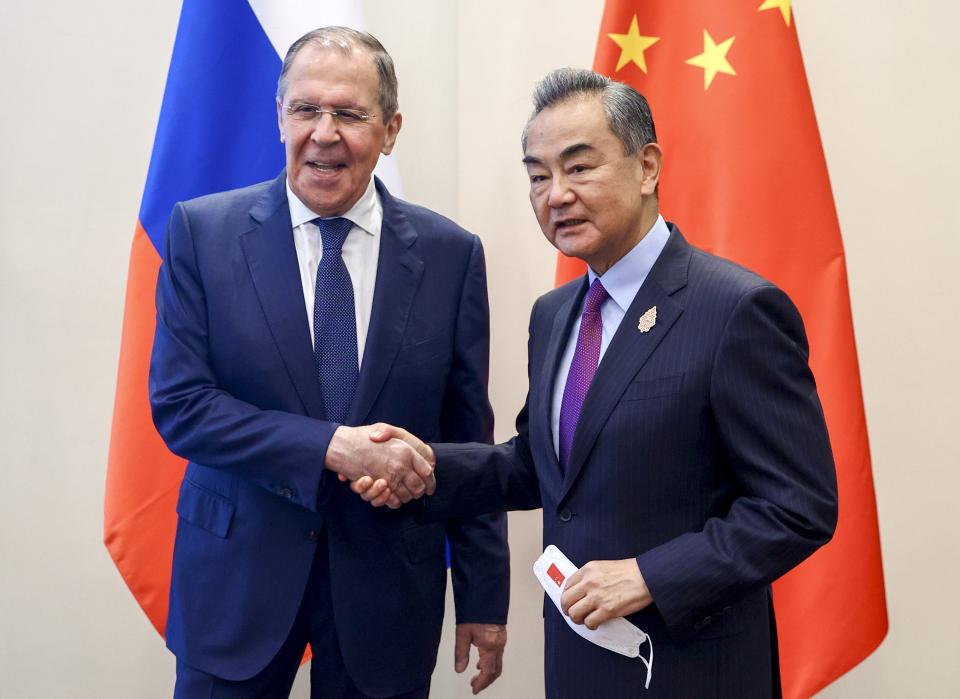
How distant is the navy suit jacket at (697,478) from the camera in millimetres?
1378

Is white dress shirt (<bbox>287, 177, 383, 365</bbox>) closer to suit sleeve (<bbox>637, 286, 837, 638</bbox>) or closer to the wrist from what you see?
the wrist

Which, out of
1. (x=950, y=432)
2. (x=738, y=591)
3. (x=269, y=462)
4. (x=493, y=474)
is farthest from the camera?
(x=950, y=432)

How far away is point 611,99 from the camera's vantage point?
158 cm

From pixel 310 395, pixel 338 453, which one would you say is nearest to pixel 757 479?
pixel 338 453

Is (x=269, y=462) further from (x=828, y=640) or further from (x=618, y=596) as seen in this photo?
(x=828, y=640)

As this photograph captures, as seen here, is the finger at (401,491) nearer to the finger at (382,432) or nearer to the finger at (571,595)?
the finger at (382,432)

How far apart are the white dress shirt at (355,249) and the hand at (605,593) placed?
0.72 metres

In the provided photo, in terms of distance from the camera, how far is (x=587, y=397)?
150 centimetres

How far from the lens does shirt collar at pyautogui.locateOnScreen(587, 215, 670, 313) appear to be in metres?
1.59

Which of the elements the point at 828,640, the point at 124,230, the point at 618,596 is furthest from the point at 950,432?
the point at 124,230

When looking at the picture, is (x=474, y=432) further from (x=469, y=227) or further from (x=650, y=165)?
(x=469, y=227)

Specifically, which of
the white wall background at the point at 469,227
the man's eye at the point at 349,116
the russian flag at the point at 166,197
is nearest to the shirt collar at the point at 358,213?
the man's eye at the point at 349,116

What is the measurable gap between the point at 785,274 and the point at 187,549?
4.82ft

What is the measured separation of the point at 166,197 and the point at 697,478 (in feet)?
5.37
